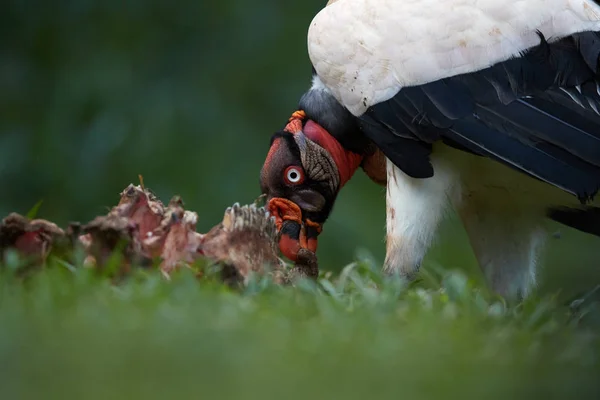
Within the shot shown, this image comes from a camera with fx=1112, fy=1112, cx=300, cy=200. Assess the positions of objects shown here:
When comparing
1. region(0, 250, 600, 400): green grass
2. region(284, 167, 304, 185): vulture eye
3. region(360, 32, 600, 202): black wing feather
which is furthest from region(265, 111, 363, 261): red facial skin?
region(0, 250, 600, 400): green grass

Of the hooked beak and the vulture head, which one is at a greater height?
the vulture head

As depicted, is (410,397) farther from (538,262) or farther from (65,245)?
(538,262)

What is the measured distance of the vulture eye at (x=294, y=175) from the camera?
4.55m

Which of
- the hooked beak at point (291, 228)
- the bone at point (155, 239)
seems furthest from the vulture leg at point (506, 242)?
the bone at point (155, 239)

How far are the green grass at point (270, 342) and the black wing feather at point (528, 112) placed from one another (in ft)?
1.68

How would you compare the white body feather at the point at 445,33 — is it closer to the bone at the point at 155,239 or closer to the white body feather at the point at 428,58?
the white body feather at the point at 428,58

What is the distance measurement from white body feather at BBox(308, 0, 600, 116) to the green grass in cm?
80

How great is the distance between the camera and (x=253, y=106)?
959cm

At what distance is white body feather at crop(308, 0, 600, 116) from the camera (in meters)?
3.98

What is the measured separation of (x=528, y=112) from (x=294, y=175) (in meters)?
1.06

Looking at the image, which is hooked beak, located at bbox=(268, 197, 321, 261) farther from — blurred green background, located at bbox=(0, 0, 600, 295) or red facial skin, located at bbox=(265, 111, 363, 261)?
blurred green background, located at bbox=(0, 0, 600, 295)

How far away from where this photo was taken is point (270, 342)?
2.80 meters

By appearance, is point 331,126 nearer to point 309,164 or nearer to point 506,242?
point 309,164

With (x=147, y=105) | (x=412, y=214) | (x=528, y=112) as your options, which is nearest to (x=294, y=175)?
(x=412, y=214)
